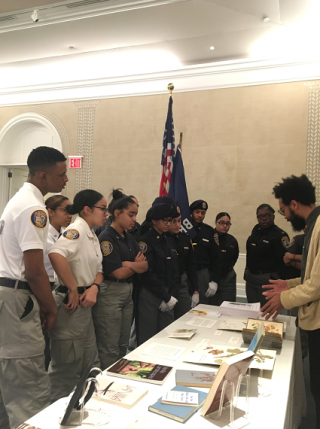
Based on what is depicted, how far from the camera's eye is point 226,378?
113 centimetres

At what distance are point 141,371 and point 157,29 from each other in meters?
4.81

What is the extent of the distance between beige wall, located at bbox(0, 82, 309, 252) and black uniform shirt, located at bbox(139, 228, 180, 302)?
3.08 metres

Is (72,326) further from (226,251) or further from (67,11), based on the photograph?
(67,11)

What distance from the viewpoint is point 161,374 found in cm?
147

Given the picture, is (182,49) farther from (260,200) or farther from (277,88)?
(260,200)

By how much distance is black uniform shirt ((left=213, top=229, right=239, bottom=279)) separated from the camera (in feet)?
13.2

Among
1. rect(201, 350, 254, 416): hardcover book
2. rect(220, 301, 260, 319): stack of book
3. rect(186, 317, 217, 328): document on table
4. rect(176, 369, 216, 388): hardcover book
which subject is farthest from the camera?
rect(220, 301, 260, 319): stack of book

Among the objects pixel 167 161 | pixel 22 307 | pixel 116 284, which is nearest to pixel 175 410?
pixel 22 307

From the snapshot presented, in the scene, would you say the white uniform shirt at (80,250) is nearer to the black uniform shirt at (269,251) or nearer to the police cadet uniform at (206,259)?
the police cadet uniform at (206,259)

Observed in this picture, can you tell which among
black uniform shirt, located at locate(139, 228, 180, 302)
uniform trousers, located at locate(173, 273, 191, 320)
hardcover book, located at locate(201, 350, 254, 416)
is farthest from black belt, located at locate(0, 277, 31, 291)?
uniform trousers, located at locate(173, 273, 191, 320)

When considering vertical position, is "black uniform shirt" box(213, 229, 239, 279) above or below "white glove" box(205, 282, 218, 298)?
above

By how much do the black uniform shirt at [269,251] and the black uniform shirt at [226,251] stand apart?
0.21 m

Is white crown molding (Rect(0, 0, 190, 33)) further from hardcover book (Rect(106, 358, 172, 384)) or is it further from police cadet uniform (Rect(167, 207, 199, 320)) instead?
hardcover book (Rect(106, 358, 172, 384))

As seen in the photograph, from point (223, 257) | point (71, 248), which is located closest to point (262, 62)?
point (223, 257)
